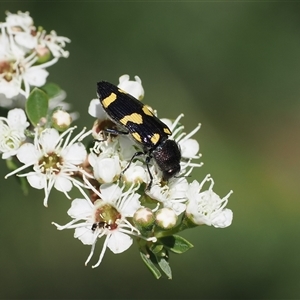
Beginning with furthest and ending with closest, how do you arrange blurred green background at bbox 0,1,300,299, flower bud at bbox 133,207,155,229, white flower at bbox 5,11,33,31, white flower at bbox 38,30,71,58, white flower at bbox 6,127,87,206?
blurred green background at bbox 0,1,300,299 → white flower at bbox 38,30,71,58 → white flower at bbox 5,11,33,31 → white flower at bbox 6,127,87,206 → flower bud at bbox 133,207,155,229

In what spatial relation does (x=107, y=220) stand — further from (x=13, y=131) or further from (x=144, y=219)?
(x=13, y=131)

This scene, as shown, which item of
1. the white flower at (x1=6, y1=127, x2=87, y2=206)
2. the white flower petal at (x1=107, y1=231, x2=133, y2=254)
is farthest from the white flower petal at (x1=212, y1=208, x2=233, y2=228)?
the white flower at (x1=6, y1=127, x2=87, y2=206)

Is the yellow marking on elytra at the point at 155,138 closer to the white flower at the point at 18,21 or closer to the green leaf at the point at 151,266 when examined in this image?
the green leaf at the point at 151,266

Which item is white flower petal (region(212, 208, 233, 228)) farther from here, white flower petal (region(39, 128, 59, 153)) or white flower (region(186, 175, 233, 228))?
white flower petal (region(39, 128, 59, 153))

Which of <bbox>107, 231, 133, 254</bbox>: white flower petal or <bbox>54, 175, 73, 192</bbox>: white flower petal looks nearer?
<bbox>107, 231, 133, 254</bbox>: white flower petal

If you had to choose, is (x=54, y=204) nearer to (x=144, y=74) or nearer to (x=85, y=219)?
(x=144, y=74)

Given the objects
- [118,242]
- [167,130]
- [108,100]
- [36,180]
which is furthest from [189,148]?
[36,180]

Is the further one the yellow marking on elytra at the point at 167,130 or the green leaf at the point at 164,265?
the yellow marking on elytra at the point at 167,130

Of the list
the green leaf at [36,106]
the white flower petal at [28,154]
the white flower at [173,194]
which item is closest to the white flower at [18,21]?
the green leaf at [36,106]
